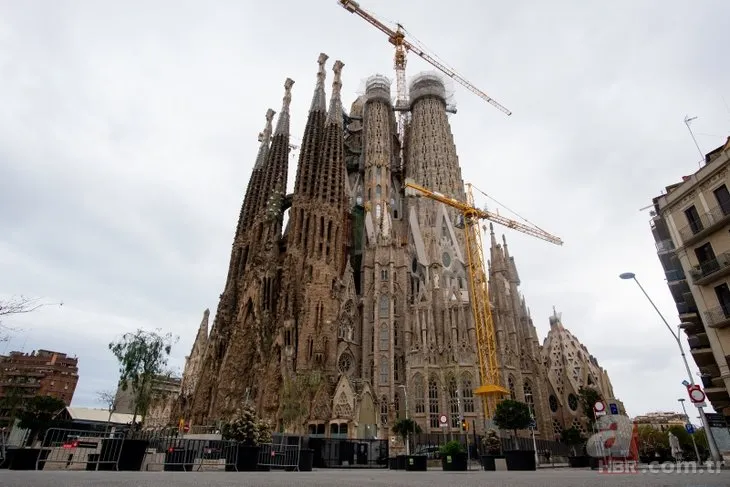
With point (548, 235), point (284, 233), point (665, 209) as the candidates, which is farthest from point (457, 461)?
point (548, 235)

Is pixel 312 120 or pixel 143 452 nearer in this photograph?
pixel 143 452

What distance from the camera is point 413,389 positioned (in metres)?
47.0

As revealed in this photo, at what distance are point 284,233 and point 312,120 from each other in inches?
704

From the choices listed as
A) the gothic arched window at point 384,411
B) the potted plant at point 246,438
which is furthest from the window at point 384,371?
the potted plant at point 246,438

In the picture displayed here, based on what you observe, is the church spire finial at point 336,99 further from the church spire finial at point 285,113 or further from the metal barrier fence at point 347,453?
the metal barrier fence at point 347,453

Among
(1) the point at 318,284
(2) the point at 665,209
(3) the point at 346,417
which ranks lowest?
(3) the point at 346,417

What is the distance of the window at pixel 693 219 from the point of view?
24597 millimetres

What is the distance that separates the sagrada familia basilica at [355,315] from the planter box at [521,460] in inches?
1053

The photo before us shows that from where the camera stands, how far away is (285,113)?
243 feet

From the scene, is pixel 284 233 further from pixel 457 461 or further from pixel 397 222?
pixel 457 461

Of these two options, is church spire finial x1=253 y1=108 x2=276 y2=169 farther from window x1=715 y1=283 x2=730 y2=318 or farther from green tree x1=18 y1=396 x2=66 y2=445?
window x1=715 y1=283 x2=730 y2=318

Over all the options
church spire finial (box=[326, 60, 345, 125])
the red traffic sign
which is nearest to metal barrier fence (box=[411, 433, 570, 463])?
the red traffic sign

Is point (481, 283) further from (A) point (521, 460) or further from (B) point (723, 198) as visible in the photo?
(A) point (521, 460)

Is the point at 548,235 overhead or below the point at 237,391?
overhead
